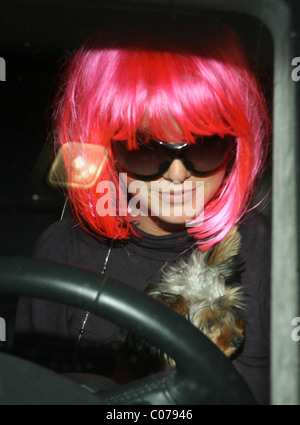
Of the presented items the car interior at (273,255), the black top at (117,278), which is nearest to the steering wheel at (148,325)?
the car interior at (273,255)

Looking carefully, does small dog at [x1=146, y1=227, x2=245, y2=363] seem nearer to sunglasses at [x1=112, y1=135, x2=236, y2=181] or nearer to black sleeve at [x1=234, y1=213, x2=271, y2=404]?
black sleeve at [x1=234, y1=213, x2=271, y2=404]

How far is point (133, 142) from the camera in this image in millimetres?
1147

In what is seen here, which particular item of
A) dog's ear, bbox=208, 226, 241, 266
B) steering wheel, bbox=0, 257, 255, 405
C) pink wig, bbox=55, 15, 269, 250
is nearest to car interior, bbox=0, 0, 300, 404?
steering wheel, bbox=0, 257, 255, 405

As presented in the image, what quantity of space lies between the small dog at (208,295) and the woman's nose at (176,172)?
0.56ft

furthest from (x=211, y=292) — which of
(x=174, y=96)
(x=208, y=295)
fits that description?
(x=174, y=96)

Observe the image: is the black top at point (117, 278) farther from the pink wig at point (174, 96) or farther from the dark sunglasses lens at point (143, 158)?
the dark sunglasses lens at point (143, 158)

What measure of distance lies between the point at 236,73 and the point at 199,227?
0.36m

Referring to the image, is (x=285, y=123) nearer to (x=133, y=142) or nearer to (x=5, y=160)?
(x=133, y=142)

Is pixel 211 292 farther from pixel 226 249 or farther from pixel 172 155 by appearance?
pixel 172 155

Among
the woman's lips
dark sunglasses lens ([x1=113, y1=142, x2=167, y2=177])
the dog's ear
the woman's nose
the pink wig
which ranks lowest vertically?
the dog's ear

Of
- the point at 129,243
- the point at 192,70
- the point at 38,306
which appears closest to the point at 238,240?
the point at 129,243

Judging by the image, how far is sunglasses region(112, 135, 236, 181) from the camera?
3.72 feet

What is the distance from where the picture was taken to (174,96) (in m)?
1.12

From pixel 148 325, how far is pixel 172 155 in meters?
0.52
